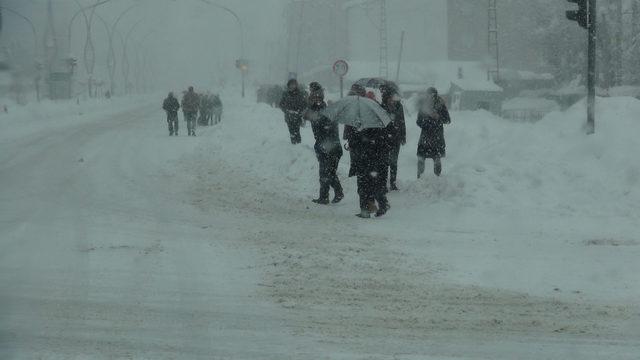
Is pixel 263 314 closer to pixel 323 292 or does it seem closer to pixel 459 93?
pixel 323 292

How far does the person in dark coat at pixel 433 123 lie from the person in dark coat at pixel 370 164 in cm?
270

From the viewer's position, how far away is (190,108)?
1073 inches

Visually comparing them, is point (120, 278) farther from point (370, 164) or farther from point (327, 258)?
point (370, 164)

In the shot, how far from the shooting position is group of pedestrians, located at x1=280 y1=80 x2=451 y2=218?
12047 millimetres

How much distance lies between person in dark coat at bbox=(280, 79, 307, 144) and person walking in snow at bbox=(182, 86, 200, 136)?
27.3 ft

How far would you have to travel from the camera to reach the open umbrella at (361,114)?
469 inches

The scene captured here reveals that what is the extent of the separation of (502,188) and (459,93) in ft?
140

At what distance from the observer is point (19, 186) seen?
1487 centimetres

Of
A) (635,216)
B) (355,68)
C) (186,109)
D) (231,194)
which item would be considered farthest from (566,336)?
(355,68)

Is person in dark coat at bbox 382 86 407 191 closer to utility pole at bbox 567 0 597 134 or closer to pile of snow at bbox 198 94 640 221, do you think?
pile of snow at bbox 198 94 640 221

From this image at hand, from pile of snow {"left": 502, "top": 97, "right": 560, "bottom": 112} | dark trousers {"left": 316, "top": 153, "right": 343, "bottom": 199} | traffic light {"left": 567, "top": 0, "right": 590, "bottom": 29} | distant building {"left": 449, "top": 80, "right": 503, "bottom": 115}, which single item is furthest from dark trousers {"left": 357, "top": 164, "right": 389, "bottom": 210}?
distant building {"left": 449, "top": 80, "right": 503, "bottom": 115}

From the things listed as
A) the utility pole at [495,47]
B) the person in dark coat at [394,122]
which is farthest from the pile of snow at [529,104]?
the person in dark coat at [394,122]

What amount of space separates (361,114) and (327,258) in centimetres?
352

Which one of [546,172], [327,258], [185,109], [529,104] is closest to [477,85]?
[529,104]
